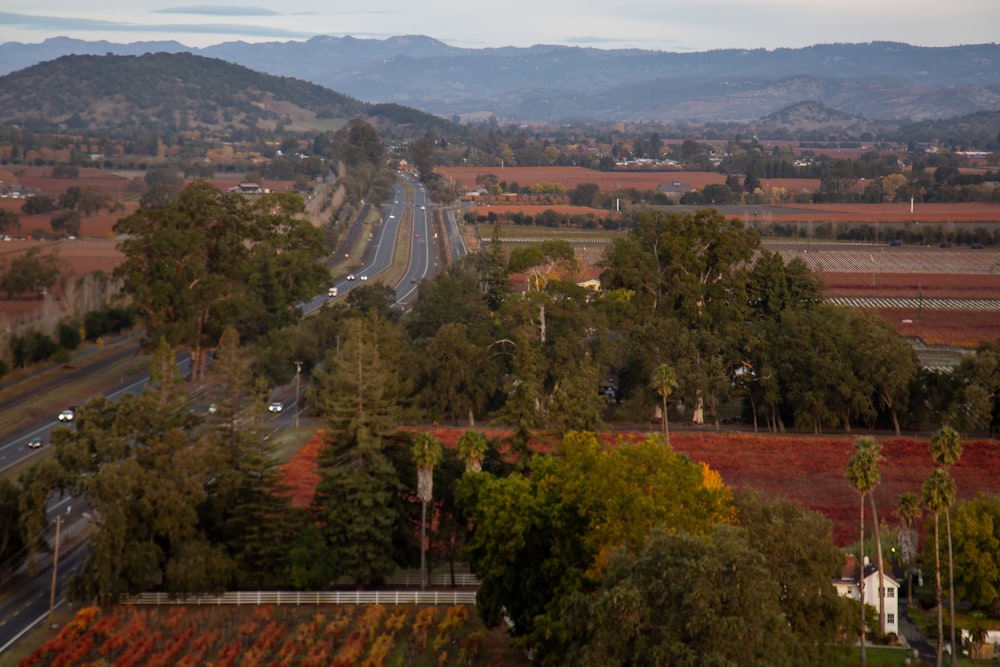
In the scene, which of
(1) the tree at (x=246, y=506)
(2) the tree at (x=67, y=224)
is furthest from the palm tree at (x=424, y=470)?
(2) the tree at (x=67, y=224)

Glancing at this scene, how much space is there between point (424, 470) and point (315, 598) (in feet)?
13.4

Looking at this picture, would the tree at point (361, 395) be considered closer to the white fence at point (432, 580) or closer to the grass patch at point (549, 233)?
the white fence at point (432, 580)

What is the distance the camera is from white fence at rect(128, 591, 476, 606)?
1169 inches

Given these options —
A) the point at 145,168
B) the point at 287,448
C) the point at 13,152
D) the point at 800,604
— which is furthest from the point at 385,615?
the point at 13,152

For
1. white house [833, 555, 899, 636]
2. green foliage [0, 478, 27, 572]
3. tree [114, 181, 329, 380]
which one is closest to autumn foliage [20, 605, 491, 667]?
green foliage [0, 478, 27, 572]

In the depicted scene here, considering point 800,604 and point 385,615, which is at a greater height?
point 800,604

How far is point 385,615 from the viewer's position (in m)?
29.2

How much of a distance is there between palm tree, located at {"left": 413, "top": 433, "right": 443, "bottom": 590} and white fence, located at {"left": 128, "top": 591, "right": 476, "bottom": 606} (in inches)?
26.6

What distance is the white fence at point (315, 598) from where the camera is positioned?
29703 millimetres

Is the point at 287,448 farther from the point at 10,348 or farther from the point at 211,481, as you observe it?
the point at 10,348

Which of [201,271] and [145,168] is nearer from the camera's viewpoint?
[201,271]

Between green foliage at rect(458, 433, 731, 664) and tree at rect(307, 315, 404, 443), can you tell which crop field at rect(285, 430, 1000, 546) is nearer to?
tree at rect(307, 315, 404, 443)

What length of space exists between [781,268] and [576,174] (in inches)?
5247

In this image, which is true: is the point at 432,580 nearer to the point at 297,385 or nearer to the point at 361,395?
the point at 361,395
